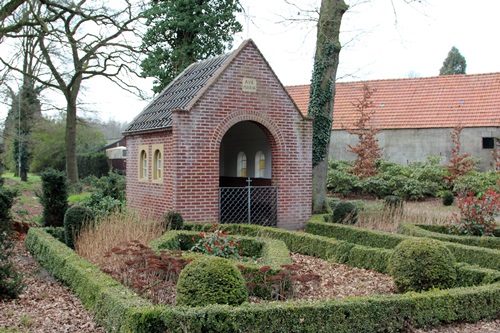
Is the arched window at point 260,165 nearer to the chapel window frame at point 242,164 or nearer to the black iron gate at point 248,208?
the chapel window frame at point 242,164

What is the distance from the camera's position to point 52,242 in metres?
11.1

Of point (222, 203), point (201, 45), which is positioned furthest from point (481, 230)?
point (201, 45)

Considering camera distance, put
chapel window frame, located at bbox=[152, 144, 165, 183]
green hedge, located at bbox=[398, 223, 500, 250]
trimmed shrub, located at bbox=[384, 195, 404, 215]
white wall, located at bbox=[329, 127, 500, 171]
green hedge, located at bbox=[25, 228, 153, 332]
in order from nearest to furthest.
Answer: green hedge, located at bbox=[25, 228, 153, 332] < green hedge, located at bbox=[398, 223, 500, 250] < chapel window frame, located at bbox=[152, 144, 165, 183] < trimmed shrub, located at bbox=[384, 195, 404, 215] < white wall, located at bbox=[329, 127, 500, 171]

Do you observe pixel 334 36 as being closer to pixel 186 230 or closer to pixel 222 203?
pixel 222 203

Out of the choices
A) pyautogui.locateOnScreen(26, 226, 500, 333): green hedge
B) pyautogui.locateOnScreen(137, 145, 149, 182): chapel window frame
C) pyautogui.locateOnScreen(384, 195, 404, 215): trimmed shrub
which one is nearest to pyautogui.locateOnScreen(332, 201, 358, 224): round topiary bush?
pyautogui.locateOnScreen(384, 195, 404, 215): trimmed shrub

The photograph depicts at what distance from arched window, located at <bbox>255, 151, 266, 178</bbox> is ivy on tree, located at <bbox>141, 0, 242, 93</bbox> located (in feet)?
25.1

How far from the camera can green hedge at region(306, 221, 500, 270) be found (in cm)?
996

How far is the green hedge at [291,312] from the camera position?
5.91m

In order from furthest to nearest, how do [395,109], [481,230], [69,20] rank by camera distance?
[395,109]
[69,20]
[481,230]

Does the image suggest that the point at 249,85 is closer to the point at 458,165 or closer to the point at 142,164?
the point at 142,164

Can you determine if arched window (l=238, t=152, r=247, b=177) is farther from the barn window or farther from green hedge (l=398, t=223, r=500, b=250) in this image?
the barn window

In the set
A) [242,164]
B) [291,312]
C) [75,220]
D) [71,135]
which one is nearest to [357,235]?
[75,220]

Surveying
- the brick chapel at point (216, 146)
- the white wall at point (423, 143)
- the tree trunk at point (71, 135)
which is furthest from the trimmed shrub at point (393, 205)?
the tree trunk at point (71, 135)

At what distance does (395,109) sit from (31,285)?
23677mm
